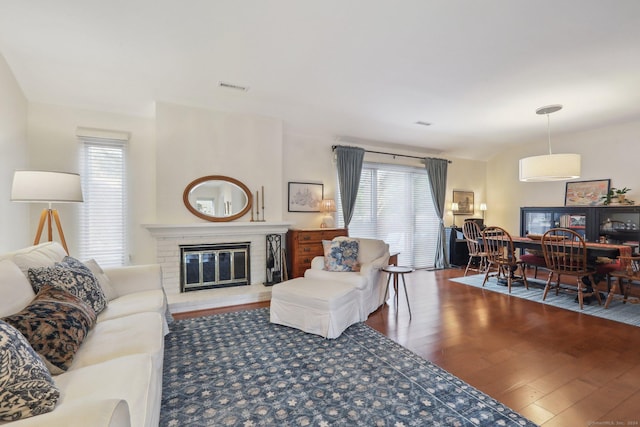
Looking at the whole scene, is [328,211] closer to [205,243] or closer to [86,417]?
[205,243]

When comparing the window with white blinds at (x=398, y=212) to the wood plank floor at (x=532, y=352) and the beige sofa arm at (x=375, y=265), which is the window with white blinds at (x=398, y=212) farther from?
the wood plank floor at (x=532, y=352)

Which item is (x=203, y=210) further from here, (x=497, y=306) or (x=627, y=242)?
(x=627, y=242)

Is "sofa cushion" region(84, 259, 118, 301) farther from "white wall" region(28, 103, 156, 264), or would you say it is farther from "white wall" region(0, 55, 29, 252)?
"white wall" region(28, 103, 156, 264)

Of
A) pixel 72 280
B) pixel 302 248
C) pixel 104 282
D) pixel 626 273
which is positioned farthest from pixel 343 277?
pixel 626 273

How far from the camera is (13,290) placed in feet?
4.88

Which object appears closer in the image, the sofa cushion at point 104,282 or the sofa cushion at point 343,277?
the sofa cushion at point 104,282

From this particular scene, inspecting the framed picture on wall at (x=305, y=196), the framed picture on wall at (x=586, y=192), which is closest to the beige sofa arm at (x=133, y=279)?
the framed picture on wall at (x=305, y=196)

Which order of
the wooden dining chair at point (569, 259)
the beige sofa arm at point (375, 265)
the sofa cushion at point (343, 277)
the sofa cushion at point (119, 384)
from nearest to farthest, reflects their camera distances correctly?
the sofa cushion at point (119, 384)
the sofa cushion at point (343, 277)
the beige sofa arm at point (375, 265)
the wooden dining chair at point (569, 259)

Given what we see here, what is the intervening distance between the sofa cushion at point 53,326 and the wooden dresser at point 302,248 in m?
2.93

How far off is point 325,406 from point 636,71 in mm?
4472

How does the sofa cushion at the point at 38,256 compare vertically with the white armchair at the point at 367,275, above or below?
above

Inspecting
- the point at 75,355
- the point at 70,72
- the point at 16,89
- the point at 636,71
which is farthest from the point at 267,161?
the point at 636,71

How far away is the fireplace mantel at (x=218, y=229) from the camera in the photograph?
368cm

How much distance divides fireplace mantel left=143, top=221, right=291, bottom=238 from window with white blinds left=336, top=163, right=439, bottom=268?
1.54 m
